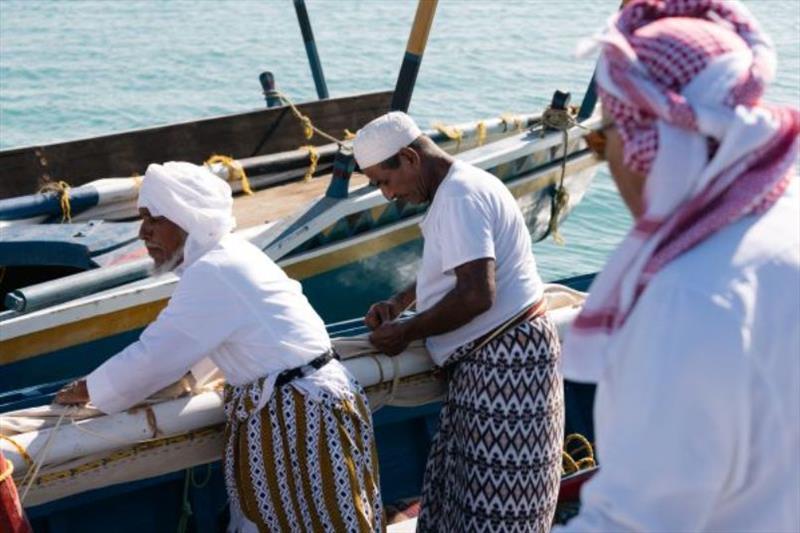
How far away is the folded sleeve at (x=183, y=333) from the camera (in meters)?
3.22

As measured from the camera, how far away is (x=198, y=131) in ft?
23.5

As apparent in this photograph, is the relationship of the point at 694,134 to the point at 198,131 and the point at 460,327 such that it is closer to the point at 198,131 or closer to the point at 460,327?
the point at 460,327

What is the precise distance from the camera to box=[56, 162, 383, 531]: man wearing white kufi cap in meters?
3.25

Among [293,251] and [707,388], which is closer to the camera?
[707,388]

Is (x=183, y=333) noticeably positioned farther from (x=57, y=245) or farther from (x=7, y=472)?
(x=57, y=245)

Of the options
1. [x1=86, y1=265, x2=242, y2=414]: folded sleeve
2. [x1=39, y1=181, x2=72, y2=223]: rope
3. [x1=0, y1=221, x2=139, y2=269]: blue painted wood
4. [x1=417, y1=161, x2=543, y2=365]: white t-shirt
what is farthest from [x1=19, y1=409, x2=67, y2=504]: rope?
[x1=39, y1=181, x2=72, y2=223]: rope

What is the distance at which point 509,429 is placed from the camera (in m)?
3.49

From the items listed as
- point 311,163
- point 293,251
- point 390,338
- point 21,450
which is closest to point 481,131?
point 311,163

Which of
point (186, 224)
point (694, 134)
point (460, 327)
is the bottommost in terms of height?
point (460, 327)

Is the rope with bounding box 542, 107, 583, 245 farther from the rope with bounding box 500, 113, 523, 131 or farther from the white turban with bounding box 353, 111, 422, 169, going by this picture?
the white turban with bounding box 353, 111, 422, 169

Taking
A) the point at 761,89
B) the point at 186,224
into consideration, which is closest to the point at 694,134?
the point at 761,89

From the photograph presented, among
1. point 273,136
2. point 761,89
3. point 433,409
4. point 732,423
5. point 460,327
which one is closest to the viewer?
point 732,423

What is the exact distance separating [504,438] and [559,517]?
673 mm

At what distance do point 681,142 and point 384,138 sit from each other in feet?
5.96
